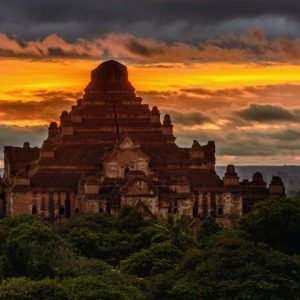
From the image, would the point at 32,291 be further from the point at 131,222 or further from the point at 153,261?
the point at 131,222

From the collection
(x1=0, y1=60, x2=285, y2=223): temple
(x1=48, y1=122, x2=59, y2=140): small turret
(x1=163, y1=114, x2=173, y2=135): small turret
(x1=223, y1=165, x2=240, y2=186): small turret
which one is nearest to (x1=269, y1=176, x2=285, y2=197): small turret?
(x1=0, y1=60, x2=285, y2=223): temple

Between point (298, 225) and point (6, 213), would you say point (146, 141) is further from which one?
point (298, 225)

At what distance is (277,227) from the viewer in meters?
90.6

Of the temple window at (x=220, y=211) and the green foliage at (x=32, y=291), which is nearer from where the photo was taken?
the green foliage at (x=32, y=291)

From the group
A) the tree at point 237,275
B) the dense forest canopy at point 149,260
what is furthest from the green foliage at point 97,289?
the tree at point 237,275

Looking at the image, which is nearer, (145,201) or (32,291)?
(32,291)

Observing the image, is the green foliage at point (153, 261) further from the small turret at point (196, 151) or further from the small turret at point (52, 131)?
the small turret at point (52, 131)

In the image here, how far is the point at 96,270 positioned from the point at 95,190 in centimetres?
4241

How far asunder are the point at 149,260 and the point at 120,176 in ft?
143

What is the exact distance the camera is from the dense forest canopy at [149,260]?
72562 millimetres

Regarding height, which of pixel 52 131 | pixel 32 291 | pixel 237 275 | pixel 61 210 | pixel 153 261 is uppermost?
pixel 52 131

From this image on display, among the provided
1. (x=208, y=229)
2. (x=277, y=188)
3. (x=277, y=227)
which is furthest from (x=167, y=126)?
(x=277, y=227)

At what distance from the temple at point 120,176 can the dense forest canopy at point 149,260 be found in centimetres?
1635

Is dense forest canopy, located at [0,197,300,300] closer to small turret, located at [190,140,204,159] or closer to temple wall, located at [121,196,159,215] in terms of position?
temple wall, located at [121,196,159,215]
